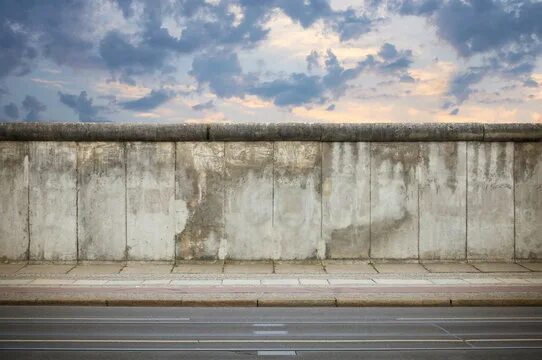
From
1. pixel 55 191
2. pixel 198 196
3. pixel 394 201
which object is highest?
pixel 55 191

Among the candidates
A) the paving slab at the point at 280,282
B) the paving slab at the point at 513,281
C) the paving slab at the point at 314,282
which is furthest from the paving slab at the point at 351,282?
the paving slab at the point at 513,281

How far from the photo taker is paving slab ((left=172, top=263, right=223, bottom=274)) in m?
12.0

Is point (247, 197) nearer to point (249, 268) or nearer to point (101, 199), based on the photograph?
point (249, 268)

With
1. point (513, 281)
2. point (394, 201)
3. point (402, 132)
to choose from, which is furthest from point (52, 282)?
point (513, 281)

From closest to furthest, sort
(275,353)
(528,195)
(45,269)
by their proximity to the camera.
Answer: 1. (275,353)
2. (45,269)
3. (528,195)

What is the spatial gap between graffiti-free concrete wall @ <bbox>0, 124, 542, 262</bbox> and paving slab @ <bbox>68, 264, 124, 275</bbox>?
0.79ft

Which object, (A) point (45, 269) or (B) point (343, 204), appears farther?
(B) point (343, 204)

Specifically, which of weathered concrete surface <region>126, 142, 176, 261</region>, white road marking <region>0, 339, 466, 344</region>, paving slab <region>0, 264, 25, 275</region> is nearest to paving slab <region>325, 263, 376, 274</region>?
weathered concrete surface <region>126, 142, 176, 261</region>

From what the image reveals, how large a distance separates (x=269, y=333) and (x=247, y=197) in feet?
16.7

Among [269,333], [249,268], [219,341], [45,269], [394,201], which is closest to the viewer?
[219,341]

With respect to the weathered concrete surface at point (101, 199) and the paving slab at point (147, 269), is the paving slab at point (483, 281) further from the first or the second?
the weathered concrete surface at point (101, 199)

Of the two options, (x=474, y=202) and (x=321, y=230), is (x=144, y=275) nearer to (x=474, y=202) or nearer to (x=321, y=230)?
(x=321, y=230)

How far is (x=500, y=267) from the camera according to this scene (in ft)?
41.2

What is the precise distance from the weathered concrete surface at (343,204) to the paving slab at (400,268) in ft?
1.65
